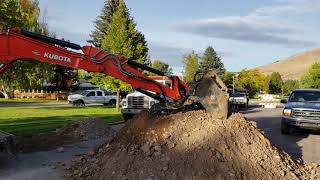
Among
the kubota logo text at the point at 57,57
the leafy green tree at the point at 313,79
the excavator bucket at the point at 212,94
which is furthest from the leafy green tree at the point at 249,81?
the excavator bucket at the point at 212,94

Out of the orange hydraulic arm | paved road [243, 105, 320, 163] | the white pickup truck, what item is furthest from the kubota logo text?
the white pickup truck

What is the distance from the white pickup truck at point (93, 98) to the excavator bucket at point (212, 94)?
42.4 m

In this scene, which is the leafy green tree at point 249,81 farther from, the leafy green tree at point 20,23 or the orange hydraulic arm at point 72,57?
the orange hydraulic arm at point 72,57

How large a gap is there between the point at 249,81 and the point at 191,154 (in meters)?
106

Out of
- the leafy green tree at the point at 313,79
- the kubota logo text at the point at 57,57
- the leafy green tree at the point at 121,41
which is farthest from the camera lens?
the leafy green tree at the point at 313,79

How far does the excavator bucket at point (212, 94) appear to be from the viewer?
38.7ft

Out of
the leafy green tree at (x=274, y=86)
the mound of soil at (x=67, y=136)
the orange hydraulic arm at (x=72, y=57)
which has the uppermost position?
the leafy green tree at (x=274, y=86)

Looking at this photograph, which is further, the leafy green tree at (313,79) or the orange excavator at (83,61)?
the leafy green tree at (313,79)

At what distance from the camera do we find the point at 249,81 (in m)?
115

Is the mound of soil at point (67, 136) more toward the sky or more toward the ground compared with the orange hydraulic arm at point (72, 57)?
more toward the ground

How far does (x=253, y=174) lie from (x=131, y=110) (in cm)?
1720

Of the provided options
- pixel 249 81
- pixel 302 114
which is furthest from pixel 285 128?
pixel 249 81

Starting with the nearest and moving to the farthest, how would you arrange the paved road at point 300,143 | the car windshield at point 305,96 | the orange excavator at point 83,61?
1. the orange excavator at point 83,61
2. the paved road at point 300,143
3. the car windshield at point 305,96

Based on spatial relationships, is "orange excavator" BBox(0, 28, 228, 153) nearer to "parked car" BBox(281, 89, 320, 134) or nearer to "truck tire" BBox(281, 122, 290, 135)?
"parked car" BBox(281, 89, 320, 134)
